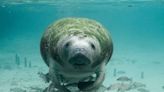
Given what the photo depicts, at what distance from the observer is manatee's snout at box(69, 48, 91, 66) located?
224 inches

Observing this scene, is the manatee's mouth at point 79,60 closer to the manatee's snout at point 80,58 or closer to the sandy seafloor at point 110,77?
the manatee's snout at point 80,58

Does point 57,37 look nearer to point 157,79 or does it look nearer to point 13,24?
point 157,79

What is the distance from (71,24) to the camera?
24.2ft

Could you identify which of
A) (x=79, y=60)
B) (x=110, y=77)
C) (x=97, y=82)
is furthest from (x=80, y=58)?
(x=110, y=77)

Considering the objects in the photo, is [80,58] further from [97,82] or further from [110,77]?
[110,77]

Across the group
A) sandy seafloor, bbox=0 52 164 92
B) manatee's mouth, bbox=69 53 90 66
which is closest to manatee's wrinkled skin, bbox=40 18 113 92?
manatee's mouth, bbox=69 53 90 66

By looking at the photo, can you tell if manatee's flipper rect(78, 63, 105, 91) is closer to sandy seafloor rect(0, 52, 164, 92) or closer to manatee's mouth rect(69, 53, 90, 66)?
manatee's mouth rect(69, 53, 90, 66)

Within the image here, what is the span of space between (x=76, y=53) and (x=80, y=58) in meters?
0.10

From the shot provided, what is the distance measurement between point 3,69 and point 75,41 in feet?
77.4

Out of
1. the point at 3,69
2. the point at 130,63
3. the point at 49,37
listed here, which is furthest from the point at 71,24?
the point at 130,63

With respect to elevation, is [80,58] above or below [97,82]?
above

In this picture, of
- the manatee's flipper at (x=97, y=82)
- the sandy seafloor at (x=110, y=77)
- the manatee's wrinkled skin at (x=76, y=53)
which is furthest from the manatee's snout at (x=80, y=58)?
the sandy seafloor at (x=110, y=77)

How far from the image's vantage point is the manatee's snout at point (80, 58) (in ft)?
18.7

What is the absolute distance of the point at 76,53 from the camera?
573 centimetres
